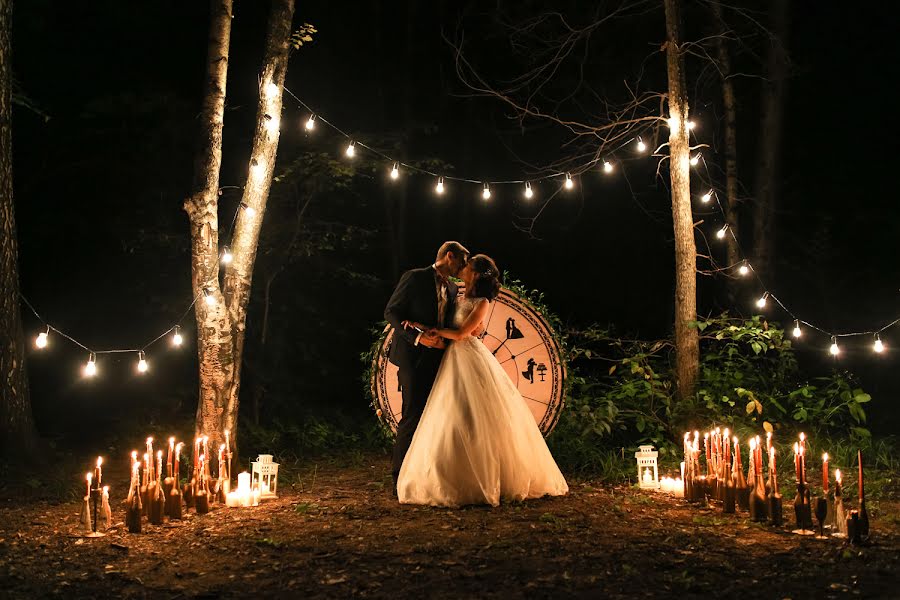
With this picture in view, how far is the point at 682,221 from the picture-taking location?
27.1ft

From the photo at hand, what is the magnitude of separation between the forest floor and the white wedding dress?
0.15 meters

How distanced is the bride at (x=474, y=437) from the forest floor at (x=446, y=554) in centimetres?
16

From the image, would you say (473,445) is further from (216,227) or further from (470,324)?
(216,227)

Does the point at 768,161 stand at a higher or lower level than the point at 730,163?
higher

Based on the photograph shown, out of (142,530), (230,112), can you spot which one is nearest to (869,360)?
(230,112)

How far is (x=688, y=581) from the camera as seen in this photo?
3992mm

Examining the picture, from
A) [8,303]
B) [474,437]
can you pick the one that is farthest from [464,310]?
[8,303]

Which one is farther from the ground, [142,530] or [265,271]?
[265,271]

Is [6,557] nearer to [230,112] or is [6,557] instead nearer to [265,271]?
[265,271]

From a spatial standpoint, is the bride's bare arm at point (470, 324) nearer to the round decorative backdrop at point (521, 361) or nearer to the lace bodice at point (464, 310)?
the lace bodice at point (464, 310)

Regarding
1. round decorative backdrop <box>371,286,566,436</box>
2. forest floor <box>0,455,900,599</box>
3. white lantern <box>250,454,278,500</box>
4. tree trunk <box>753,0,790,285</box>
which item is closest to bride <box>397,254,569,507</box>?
forest floor <box>0,455,900,599</box>

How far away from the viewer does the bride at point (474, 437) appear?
589 centimetres

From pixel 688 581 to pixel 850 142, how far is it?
14415 mm

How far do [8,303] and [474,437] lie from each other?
492cm
